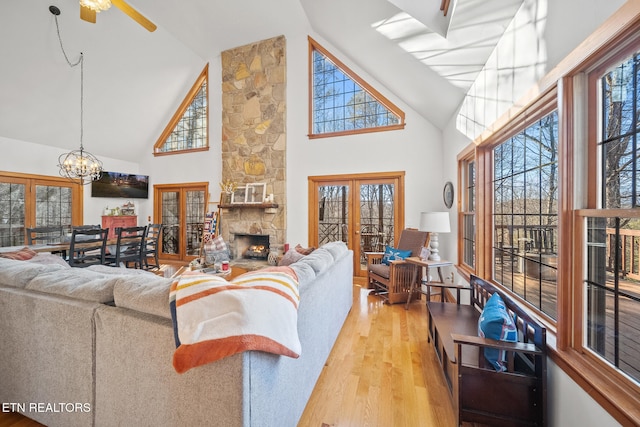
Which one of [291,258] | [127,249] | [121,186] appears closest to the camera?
[291,258]

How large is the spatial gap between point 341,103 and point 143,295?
14.6ft

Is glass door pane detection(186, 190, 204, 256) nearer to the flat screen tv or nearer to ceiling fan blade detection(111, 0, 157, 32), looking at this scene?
the flat screen tv

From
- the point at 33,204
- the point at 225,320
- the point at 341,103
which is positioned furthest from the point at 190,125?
the point at 225,320

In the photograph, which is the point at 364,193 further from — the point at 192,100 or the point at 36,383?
the point at 192,100

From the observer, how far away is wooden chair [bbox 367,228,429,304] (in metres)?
3.35

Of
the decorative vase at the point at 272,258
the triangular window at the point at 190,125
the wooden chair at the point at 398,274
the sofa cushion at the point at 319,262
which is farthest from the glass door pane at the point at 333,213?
the triangular window at the point at 190,125

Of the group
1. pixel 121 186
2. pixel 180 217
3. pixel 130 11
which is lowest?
pixel 180 217

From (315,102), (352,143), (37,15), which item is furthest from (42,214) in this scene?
(352,143)

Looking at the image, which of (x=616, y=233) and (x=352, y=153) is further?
(x=352, y=153)

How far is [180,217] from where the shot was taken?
6.07 meters

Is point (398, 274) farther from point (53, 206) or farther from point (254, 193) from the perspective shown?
point (53, 206)

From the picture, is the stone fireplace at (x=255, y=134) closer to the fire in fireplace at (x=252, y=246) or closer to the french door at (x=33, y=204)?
the fire in fireplace at (x=252, y=246)

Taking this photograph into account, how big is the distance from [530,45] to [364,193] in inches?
123

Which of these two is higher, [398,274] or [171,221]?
[171,221]
